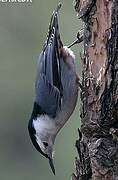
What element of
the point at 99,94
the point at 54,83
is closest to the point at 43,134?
the point at 54,83

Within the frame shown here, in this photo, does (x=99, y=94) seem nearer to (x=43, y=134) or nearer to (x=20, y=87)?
(x=43, y=134)

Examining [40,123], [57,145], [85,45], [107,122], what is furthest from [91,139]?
[57,145]

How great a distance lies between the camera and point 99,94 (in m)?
3.68

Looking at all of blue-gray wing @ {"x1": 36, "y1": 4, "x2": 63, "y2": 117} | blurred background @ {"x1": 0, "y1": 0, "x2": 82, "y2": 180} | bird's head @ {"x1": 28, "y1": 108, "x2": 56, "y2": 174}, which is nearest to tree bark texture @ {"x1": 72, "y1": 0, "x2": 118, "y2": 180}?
blue-gray wing @ {"x1": 36, "y1": 4, "x2": 63, "y2": 117}

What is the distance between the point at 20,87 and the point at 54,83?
3086 mm

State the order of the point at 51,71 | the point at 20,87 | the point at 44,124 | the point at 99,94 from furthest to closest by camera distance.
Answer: the point at 20,87, the point at 44,124, the point at 51,71, the point at 99,94

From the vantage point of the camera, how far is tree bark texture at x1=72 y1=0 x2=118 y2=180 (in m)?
3.60

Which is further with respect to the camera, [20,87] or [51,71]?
[20,87]

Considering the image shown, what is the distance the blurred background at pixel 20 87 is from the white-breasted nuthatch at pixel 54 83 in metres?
2.33

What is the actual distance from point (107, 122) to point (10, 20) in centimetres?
394

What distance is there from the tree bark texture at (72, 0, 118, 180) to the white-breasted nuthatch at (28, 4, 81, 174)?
84 cm

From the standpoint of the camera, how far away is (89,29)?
375 centimetres

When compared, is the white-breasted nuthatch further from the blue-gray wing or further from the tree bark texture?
the tree bark texture

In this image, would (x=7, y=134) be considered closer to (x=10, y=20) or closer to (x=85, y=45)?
(x=10, y=20)
